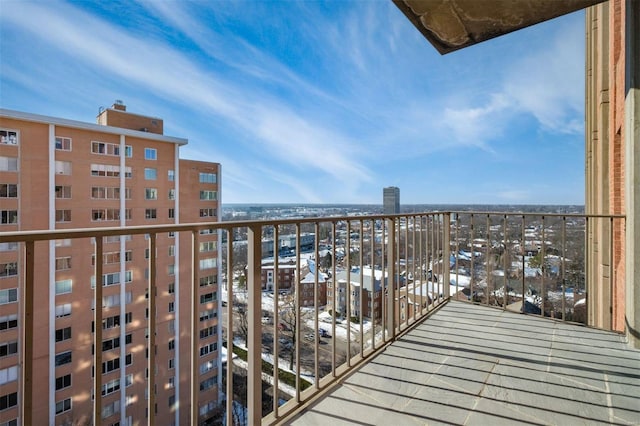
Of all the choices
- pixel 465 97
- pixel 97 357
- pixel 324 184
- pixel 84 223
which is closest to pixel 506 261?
pixel 97 357

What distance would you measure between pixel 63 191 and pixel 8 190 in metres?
2.10

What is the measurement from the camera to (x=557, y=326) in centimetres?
291

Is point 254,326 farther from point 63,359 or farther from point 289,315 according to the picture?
point 63,359

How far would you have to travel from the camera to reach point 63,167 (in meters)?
15.9

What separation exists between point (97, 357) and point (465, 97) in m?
12.9

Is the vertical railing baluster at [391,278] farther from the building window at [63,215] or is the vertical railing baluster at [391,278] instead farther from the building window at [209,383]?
the building window at [63,215]

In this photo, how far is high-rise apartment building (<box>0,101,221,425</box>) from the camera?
46.2ft

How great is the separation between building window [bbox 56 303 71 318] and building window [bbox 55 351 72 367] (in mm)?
2072

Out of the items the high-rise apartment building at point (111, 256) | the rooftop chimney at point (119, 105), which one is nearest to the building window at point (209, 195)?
the high-rise apartment building at point (111, 256)

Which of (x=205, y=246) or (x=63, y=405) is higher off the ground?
(x=205, y=246)

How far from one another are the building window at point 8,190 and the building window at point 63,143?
266 centimetres

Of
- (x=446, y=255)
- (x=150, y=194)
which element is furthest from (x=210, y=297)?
(x=446, y=255)

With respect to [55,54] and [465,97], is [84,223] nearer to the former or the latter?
[55,54]

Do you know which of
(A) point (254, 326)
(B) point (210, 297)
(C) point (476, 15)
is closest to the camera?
(A) point (254, 326)
